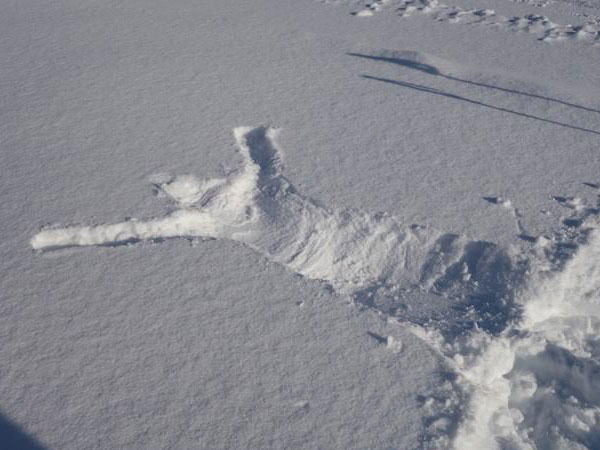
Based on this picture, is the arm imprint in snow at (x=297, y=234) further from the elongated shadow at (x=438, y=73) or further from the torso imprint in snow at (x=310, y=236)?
the elongated shadow at (x=438, y=73)

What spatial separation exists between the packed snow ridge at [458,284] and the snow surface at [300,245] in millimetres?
11

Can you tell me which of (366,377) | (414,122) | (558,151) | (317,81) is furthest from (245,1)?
(366,377)

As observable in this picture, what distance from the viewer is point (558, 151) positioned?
3.85m

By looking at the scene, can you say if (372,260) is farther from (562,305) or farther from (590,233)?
(590,233)

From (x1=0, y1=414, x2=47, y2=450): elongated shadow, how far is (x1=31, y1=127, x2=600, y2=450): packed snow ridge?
44.4 inches

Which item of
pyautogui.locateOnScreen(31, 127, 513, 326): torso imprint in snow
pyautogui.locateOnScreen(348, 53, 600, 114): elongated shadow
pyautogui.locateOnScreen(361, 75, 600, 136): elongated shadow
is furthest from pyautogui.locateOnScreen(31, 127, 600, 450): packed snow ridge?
pyautogui.locateOnScreen(348, 53, 600, 114): elongated shadow

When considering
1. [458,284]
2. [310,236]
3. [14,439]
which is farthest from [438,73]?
[14,439]

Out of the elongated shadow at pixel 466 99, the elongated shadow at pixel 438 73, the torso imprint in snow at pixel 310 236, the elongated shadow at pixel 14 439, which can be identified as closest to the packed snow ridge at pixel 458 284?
the torso imprint in snow at pixel 310 236

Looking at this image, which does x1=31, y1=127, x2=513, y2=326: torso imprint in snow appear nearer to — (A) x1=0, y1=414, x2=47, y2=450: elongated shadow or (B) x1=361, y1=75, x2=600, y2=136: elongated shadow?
(A) x1=0, y1=414, x2=47, y2=450: elongated shadow

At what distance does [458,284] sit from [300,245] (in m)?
0.87

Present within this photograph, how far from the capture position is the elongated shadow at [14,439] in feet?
7.22

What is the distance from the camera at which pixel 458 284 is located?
2.95 meters

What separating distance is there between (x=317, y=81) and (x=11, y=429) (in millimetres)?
3401

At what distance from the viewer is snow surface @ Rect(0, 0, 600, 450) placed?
2393mm
